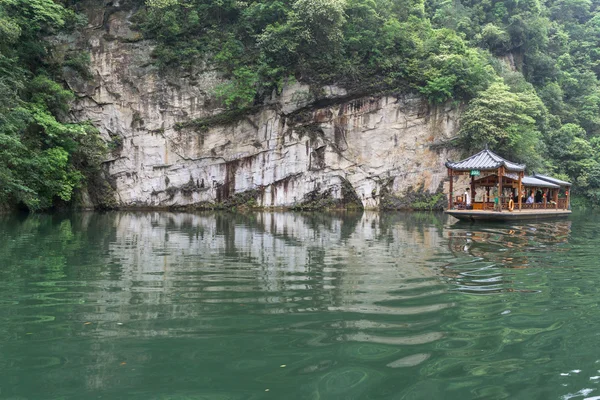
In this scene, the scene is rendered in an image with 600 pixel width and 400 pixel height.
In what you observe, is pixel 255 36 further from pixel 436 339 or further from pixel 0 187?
pixel 436 339

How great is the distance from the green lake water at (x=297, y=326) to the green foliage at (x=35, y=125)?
1251 centimetres

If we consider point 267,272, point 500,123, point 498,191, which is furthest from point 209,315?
point 500,123

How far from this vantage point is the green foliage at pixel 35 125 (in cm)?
1947

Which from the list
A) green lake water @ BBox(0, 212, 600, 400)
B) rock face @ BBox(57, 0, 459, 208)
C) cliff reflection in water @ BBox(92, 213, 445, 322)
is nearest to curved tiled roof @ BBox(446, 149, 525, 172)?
cliff reflection in water @ BBox(92, 213, 445, 322)

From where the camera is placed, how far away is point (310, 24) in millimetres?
28891

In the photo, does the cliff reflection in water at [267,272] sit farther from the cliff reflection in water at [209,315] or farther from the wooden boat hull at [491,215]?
the wooden boat hull at [491,215]

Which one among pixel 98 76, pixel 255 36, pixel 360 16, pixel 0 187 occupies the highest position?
pixel 360 16

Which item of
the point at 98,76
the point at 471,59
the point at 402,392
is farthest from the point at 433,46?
the point at 402,392

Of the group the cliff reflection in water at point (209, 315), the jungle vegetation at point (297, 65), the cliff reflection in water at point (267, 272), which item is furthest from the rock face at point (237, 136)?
the cliff reflection in water at point (209, 315)

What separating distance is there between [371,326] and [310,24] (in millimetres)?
27006

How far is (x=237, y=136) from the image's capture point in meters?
31.8

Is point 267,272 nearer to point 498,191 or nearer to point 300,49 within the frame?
point 498,191

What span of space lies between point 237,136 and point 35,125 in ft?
39.2

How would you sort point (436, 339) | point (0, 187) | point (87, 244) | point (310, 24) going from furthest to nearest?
point (310, 24), point (0, 187), point (87, 244), point (436, 339)
